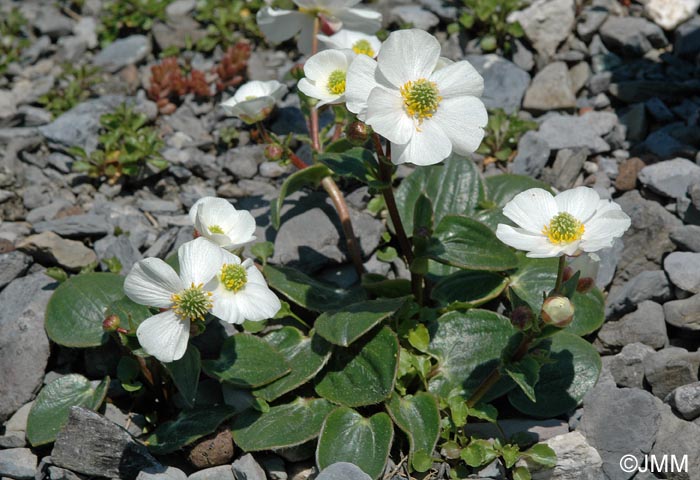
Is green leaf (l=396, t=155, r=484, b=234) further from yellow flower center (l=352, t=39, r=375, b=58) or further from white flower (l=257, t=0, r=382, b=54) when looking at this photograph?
white flower (l=257, t=0, r=382, b=54)

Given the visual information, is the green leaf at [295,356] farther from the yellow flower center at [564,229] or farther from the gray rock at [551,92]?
the gray rock at [551,92]

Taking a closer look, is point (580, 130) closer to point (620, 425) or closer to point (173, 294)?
point (620, 425)

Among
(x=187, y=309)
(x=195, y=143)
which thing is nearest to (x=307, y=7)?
(x=195, y=143)

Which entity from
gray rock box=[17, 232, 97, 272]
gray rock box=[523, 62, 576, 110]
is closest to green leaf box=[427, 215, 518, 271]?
gray rock box=[523, 62, 576, 110]

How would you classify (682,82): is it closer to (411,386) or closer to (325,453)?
(411,386)

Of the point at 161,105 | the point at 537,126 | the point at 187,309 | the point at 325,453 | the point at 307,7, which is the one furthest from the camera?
the point at 161,105

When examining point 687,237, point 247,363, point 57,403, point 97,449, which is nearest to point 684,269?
point 687,237

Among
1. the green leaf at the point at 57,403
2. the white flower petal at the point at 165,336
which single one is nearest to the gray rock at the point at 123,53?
the green leaf at the point at 57,403

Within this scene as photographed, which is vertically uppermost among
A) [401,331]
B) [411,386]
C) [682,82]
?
[682,82]
